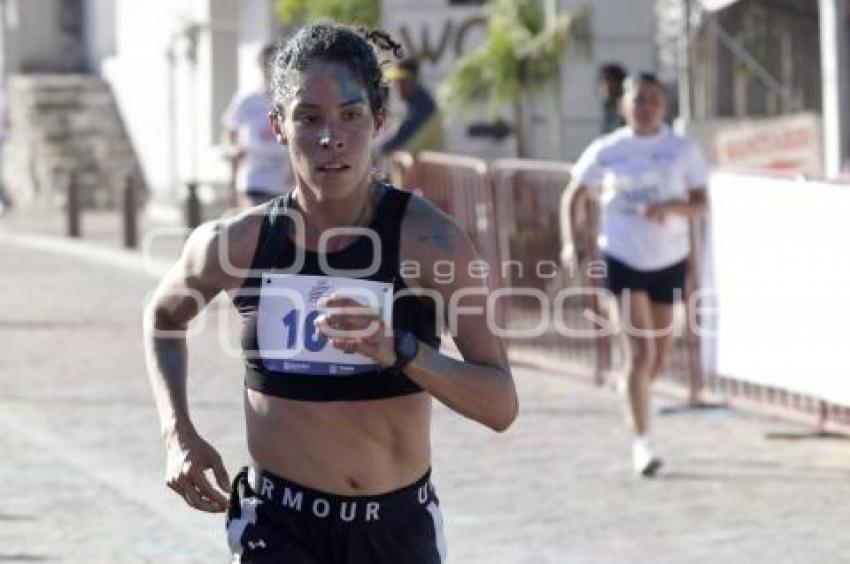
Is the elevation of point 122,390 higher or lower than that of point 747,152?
lower

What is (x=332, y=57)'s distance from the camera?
5.18 meters

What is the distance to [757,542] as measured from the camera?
928 cm

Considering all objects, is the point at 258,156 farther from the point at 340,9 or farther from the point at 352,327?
the point at 352,327

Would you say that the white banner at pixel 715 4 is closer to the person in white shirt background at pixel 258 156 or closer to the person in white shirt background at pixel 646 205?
the person in white shirt background at pixel 258 156

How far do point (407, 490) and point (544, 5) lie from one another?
1746 centimetres

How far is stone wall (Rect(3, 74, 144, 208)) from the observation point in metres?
32.9

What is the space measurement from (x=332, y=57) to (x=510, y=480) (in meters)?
5.86

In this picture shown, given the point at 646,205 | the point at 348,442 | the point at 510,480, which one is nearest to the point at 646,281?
the point at 646,205

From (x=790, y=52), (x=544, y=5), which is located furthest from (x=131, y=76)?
(x=790, y=52)

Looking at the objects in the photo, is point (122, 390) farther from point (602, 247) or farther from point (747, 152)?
point (747, 152)

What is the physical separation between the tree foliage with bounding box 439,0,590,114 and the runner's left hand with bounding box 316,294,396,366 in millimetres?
16730

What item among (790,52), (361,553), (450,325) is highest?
(790,52)

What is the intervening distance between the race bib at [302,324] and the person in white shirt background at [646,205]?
6126mm

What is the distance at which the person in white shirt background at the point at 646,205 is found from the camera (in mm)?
11500
